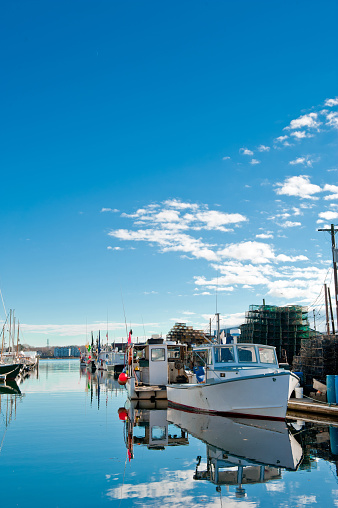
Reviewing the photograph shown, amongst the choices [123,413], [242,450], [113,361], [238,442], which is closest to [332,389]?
[238,442]

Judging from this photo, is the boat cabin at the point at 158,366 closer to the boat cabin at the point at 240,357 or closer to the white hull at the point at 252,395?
the boat cabin at the point at 240,357

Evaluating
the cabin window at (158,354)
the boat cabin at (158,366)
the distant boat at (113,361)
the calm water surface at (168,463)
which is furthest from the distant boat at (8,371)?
the calm water surface at (168,463)

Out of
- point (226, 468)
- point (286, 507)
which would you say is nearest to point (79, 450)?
point (226, 468)

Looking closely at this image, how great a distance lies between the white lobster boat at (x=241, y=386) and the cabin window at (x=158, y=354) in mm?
4654

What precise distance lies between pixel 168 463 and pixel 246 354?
37.8ft

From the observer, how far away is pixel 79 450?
609 inches

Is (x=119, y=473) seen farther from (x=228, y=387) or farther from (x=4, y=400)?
(x=4, y=400)

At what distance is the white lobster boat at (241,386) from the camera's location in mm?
20656

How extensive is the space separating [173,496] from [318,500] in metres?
3.27

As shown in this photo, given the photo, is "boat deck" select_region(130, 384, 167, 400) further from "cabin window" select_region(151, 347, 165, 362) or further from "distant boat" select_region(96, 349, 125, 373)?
"distant boat" select_region(96, 349, 125, 373)

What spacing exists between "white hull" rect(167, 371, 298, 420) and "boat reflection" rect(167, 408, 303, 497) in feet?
1.59

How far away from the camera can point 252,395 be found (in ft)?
68.7

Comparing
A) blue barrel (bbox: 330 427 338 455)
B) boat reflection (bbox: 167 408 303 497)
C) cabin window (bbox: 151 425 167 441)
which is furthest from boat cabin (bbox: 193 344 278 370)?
blue barrel (bbox: 330 427 338 455)

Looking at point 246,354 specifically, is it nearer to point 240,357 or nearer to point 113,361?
point 240,357
